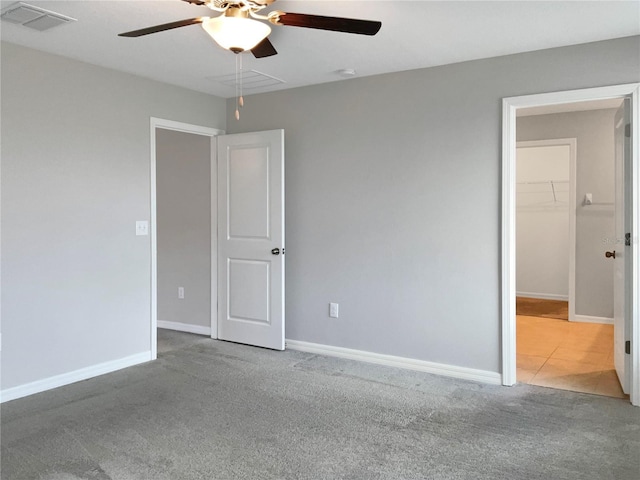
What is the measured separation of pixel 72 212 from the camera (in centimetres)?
379

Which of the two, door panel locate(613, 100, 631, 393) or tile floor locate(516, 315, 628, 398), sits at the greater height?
door panel locate(613, 100, 631, 393)

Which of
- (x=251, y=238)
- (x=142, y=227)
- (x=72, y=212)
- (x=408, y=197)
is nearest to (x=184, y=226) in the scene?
(x=251, y=238)

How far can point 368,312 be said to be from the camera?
435 centimetres

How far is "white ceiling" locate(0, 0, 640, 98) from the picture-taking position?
2.82 meters

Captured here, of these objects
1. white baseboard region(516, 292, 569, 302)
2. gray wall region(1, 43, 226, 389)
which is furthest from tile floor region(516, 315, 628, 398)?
gray wall region(1, 43, 226, 389)

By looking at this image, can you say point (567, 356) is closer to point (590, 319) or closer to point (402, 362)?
point (402, 362)

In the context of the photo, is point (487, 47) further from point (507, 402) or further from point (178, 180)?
point (178, 180)

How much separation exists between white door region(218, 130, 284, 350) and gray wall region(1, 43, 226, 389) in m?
0.81

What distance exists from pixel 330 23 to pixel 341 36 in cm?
107

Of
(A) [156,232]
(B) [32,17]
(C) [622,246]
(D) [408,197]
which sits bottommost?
(C) [622,246]

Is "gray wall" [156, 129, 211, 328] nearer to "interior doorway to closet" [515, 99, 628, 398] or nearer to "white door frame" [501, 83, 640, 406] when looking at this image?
"white door frame" [501, 83, 640, 406]

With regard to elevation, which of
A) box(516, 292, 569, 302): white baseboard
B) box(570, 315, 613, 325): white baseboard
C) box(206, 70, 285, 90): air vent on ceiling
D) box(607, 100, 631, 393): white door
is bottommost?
box(570, 315, 613, 325): white baseboard

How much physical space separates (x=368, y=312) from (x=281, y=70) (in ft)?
6.87

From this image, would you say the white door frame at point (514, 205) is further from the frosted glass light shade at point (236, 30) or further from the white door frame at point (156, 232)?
the white door frame at point (156, 232)
